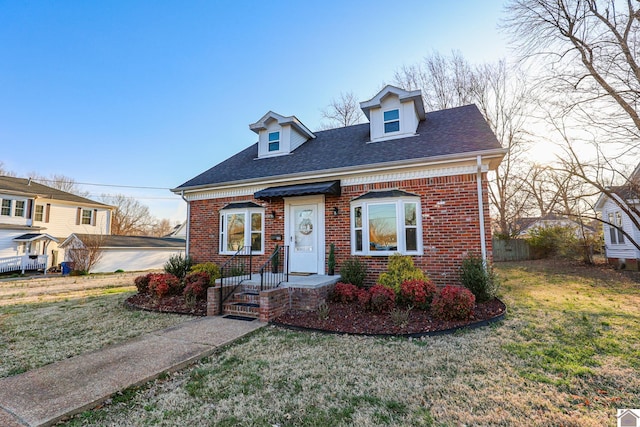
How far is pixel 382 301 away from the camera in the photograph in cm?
602

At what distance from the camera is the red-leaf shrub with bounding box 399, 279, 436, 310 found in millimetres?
6129

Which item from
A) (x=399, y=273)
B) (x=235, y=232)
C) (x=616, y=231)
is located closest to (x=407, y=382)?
(x=399, y=273)

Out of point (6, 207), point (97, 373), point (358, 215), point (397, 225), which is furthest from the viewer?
point (6, 207)

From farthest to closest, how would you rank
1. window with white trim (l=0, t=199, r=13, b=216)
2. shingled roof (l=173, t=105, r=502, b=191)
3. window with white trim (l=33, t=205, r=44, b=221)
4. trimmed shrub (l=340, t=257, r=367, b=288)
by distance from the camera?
1. window with white trim (l=33, t=205, r=44, b=221)
2. window with white trim (l=0, t=199, r=13, b=216)
3. shingled roof (l=173, t=105, r=502, b=191)
4. trimmed shrub (l=340, t=257, r=367, b=288)

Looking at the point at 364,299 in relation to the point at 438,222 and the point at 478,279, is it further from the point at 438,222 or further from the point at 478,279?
the point at 438,222

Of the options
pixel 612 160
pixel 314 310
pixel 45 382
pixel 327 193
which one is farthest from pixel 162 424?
pixel 612 160

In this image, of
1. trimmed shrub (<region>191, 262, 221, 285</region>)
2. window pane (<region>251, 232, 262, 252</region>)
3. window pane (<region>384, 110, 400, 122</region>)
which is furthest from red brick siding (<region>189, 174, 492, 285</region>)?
trimmed shrub (<region>191, 262, 221, 285</region>)

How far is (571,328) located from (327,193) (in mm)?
5903

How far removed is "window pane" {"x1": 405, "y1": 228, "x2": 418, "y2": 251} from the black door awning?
222 centimetres

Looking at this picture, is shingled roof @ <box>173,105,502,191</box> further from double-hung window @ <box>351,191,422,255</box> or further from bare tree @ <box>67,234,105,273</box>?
bare tree @ <box>67,234,105,273</box>

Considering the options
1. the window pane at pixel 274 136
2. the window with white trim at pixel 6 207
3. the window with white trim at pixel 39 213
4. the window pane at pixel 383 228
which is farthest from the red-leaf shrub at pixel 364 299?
the window with white trim at pixel 39 213

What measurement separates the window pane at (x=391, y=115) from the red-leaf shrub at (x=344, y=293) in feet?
19.2

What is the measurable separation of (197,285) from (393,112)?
7.96m

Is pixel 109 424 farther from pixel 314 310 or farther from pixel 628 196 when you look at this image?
pixel 628 196
